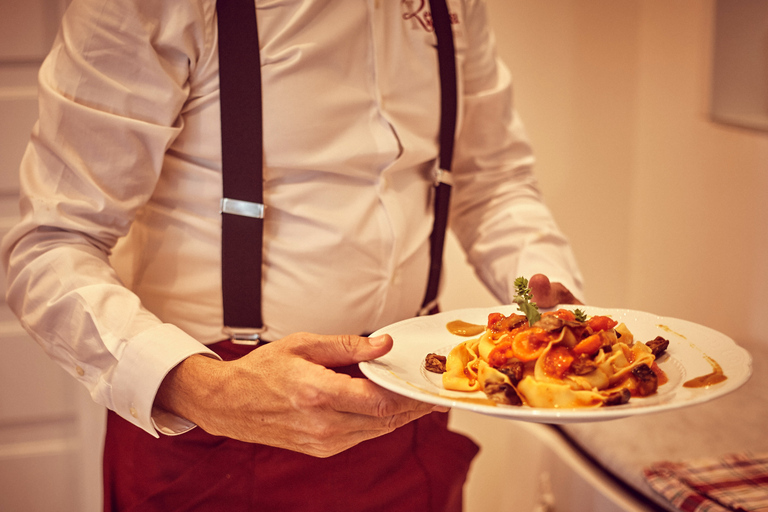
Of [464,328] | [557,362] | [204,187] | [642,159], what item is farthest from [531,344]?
[642,159]

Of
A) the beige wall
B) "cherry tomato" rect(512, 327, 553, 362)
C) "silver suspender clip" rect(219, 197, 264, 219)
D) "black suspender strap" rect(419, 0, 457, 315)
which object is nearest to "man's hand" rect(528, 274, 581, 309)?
"cherry tomato" rect(512, 327, 553, 362)

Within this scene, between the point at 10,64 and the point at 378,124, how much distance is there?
45.6 inches

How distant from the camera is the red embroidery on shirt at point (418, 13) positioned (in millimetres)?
1192

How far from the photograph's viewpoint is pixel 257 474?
1119mm

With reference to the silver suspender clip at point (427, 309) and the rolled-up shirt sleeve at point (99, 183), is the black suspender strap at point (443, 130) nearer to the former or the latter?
the silver suspender clip at point (427, 309)

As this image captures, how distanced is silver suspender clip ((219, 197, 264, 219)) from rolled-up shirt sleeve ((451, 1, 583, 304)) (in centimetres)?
50

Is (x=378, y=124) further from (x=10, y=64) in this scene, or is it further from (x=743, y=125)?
(x=743, y=125)

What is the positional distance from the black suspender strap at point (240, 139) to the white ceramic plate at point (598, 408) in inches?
11.0

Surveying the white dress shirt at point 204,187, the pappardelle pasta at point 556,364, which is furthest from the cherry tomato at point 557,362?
the white dress shirt at point 204,187

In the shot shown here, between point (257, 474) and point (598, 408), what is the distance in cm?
62

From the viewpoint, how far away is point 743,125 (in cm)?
192

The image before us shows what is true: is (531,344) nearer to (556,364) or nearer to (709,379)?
(556,364)

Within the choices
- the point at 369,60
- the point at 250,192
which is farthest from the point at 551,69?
the point at 250,192

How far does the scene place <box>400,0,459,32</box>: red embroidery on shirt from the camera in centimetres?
119
